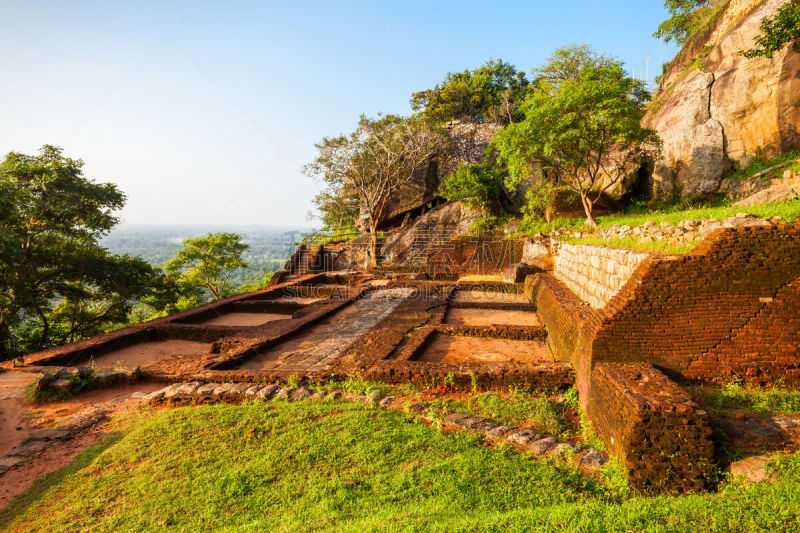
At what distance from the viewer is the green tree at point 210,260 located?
22.8 metres

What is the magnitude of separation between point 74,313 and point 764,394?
1971 centimetres

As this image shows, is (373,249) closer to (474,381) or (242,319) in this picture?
(242,319)

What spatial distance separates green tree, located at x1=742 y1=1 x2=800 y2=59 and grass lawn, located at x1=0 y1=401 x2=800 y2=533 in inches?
567

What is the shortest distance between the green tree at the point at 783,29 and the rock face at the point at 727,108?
916 mm

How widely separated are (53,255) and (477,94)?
98.4ft

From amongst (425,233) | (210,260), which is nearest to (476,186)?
(425,233)

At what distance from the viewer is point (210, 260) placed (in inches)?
936

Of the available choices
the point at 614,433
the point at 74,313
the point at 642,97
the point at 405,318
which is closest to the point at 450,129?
the point at 642,97

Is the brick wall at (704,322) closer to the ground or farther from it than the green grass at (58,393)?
farther from it

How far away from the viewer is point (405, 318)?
32.6 ft

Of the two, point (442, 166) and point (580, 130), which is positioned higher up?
point (442, 166)

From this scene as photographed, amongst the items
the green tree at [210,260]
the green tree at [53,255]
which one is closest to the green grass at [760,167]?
the green tree at [53,255]

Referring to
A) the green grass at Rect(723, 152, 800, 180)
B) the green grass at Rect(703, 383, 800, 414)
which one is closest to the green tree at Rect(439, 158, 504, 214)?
the green grass at Rect(723, 152, 800, 180)

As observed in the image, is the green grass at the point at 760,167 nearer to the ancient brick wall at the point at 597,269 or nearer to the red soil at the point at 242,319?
the ancient brick wall at the point at 597,269
